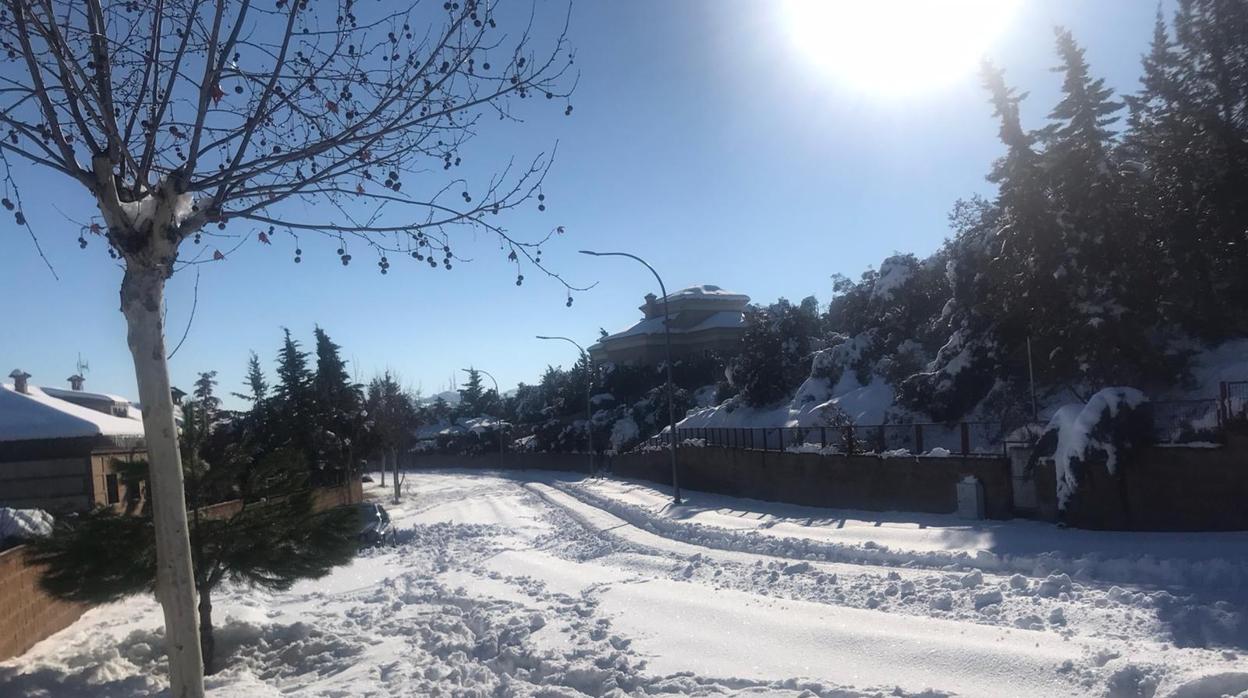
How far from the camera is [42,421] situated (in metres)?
21.1

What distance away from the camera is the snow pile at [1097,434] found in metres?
16.2

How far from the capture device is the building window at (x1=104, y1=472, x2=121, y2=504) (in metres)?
22.0

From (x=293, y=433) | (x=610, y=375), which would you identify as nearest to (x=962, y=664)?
(x=293, y=433)

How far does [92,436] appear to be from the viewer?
2142cm

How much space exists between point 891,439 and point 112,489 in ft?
61.4

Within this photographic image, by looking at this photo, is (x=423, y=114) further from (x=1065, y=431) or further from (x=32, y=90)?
(x=1065, y=431)

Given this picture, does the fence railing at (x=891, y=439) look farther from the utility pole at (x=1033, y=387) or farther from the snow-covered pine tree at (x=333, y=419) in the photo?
the snow-covered pine tree at (x=333, y=419)

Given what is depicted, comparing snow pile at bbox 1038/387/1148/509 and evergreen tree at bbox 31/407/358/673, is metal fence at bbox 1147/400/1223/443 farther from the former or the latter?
evergreen tree at bbox 31/407/358/673

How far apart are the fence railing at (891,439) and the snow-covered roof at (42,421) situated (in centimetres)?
1692

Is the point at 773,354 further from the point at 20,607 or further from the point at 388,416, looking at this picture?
the point at 20,607

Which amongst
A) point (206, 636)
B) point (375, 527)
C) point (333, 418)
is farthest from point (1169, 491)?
point (333, 418)

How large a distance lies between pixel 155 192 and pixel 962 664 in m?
7.40

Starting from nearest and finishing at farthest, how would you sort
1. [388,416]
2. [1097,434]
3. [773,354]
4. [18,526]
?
[18,526] → [1097,434] → [773,354] → [388,416]

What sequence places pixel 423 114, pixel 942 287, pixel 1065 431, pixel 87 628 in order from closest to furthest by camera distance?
pixel 423 114, pixel 87 628, pixel 1065 431, pixel 942 287
